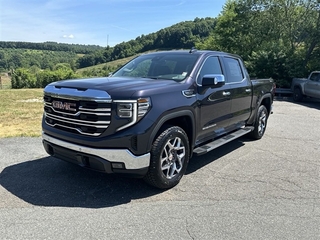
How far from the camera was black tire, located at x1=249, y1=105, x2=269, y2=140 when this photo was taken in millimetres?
6698

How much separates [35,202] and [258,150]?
4423 mm

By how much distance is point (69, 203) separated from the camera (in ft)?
11.6

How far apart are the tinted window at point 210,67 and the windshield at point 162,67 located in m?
0.19

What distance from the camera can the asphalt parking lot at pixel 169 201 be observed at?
3018 mm

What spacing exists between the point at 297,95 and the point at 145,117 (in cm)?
1448

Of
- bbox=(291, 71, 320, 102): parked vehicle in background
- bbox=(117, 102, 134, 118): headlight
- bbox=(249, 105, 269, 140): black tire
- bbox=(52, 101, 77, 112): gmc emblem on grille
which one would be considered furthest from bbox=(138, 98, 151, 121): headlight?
bbox=(291, 71, 320, 102): parked vehicle in background

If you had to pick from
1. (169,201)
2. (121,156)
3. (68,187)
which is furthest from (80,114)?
(169,201)

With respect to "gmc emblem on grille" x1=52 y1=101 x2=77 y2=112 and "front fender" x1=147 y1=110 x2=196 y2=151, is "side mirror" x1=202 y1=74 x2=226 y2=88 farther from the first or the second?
"gmc emblem on grille" x1=52 y1=101 x2=77 y2=112

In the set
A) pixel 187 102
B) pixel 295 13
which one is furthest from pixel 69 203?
pixel 295 13

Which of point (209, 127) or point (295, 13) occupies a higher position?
point (295, 13)

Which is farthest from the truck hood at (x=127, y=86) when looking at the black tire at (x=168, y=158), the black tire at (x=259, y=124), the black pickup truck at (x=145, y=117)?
the black tire at (x=259, y=124)

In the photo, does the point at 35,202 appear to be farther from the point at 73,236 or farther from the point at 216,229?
the point at 216,229

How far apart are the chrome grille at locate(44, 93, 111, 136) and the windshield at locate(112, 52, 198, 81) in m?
1.41

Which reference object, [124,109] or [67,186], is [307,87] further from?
[67,186]
